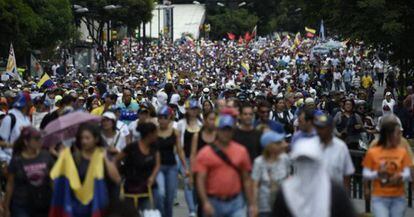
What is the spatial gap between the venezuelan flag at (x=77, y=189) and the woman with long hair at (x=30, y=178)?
392 mm

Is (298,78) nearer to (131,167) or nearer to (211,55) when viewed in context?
(211,55)

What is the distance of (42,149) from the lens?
11.4 metres

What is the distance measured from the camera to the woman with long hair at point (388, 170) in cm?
1107

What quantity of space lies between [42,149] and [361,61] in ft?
167

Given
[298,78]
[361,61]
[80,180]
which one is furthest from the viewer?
[361,61]

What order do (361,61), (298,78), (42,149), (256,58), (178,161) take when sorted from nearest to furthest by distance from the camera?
1. (42,149)
2. (178,161)
3. (298,78)
4. (361,61)
5. (256,58)

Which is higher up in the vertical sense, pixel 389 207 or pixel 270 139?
pixel 270 139

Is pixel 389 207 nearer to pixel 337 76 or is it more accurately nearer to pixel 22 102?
pixel 22 102

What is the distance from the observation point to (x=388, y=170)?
436 inches

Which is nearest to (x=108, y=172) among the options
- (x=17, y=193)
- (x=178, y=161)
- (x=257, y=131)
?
(x=17, y=193)

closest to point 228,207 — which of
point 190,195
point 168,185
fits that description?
point 168,185

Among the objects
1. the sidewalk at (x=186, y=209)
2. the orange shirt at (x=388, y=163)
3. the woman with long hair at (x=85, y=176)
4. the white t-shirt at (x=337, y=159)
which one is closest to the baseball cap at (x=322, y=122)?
the white t-shirt at (x=337, y=159)

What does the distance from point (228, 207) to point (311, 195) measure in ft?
9.59

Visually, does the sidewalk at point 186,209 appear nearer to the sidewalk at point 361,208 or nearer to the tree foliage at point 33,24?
the sidewalk at point 361,208
